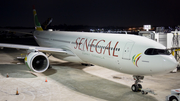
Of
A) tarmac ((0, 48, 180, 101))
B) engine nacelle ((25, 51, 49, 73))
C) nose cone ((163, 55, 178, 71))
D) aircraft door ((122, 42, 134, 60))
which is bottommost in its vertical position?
tarmac ((0, 48, 180, 101))

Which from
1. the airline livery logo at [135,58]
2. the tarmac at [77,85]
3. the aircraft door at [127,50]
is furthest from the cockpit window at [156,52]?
the tarmac at [77,85]

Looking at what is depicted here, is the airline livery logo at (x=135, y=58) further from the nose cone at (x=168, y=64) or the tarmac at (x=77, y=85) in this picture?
the tarmac at (x=77, y=85)

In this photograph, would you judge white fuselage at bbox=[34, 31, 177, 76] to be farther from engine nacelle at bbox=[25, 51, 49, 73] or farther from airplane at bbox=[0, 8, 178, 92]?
engine nacelle at bbox=[25, 51, 49, 73]

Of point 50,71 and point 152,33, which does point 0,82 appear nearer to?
point 50,71

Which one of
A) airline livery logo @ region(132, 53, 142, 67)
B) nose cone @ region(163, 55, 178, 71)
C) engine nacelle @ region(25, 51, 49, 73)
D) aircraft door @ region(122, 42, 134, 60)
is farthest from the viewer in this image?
engine nacelle @ region(25, 51, 49, 73)

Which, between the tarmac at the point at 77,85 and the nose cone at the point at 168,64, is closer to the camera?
the nose cone at the point at 168,64

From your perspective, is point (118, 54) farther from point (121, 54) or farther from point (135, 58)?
point (135, 58)

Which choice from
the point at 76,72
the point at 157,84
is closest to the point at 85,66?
the point at 76,72

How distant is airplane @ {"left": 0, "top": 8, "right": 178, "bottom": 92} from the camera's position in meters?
8.93

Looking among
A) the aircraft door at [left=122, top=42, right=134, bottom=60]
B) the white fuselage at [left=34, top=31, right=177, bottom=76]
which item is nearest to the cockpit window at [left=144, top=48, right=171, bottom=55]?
the white fuselage at [left=34, top=31, right=177, bottom=76]

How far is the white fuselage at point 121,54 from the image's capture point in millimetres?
8836

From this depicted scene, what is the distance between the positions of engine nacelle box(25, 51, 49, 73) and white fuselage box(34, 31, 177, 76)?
201 centimetres

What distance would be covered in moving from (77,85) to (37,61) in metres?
3.78

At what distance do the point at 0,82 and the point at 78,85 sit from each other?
5.03m
